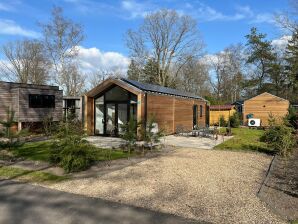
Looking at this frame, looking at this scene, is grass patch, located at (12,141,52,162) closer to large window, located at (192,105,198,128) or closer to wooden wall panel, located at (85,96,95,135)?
wooden wall panel, located at (85,96,95,135)

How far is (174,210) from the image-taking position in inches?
210

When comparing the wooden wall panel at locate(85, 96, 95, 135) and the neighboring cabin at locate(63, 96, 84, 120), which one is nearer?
the wooden wall panel at locate(85, 96, 95, 135)

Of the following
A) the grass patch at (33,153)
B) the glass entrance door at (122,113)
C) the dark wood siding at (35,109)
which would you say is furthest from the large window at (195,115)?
the grass patch at (33,153)

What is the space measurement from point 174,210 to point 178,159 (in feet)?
16.8

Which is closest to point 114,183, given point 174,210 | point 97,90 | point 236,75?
point 174,210

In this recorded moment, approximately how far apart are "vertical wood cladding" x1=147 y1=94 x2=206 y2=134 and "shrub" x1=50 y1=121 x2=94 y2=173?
6199 mm

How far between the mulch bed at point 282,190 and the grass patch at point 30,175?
483 cm

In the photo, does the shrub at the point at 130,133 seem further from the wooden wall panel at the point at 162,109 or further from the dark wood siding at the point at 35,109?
the dark wood siding at the point at 35,109

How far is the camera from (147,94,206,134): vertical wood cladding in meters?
16.8

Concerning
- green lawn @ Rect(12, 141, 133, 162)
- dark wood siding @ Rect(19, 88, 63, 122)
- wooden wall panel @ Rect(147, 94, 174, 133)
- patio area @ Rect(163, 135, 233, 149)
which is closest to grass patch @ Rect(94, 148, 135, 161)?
green lawn @ Rect(12, 141, 133, 162)

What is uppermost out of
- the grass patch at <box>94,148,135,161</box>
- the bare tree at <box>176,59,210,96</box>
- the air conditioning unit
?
the bare tree at <box>176,59,210,96</box>

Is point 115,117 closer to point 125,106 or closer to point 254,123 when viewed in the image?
point 125,106

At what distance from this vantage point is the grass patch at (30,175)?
7594 mm

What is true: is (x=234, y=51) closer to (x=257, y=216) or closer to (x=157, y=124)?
(x=157, y=124)
